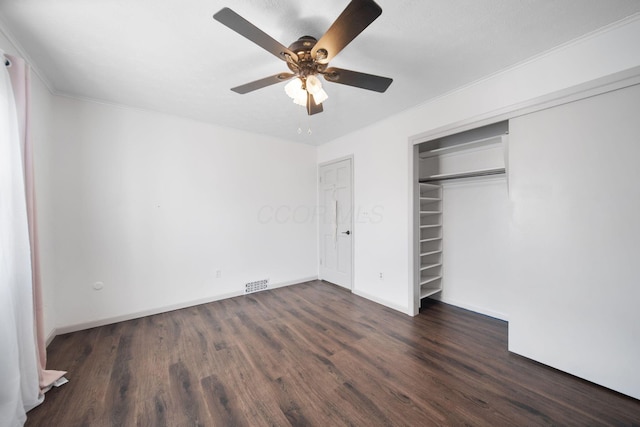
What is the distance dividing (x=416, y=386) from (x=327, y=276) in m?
2.67

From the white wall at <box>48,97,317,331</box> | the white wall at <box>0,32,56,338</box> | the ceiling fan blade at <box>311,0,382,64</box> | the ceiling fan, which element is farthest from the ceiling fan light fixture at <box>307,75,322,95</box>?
the white wall at <box>0,32,56,338</box>

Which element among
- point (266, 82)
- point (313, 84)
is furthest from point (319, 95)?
point (266, 82)

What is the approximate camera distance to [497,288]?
284cm

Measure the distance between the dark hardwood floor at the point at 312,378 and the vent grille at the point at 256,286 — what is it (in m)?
0.89

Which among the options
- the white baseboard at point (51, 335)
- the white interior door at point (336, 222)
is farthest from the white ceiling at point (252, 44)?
the white baseboard at point (51, 335)

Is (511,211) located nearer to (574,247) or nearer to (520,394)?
(574,247)

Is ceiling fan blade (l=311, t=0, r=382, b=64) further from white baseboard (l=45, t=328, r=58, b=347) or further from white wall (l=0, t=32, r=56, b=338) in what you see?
white baseboard (l=45, t=328, r=58, b=347)

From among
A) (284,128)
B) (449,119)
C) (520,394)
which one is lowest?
(520,394)

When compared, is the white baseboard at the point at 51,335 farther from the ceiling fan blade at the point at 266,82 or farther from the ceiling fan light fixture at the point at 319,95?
the ceiling fan light fixture at the point at 319,95

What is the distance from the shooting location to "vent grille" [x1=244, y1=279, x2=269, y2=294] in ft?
12.2

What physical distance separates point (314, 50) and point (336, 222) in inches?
117

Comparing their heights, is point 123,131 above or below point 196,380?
above

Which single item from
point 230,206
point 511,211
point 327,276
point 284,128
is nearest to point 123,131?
point 230,206

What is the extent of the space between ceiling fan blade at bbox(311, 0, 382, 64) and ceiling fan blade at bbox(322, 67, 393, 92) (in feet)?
0.46
